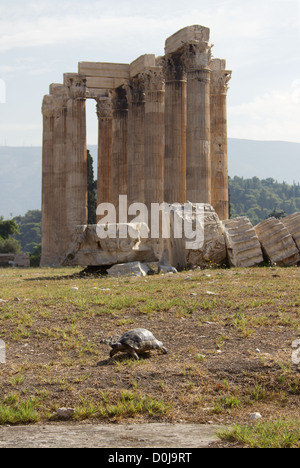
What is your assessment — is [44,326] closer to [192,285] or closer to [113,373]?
[113,373]

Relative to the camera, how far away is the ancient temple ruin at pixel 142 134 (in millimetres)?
30812

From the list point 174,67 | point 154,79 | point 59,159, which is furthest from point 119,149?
point 174,67

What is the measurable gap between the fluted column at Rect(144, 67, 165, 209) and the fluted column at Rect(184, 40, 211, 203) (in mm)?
4393

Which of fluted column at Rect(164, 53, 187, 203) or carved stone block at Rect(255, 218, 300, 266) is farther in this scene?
fluted column at Rect(164, 53, 187, 203)

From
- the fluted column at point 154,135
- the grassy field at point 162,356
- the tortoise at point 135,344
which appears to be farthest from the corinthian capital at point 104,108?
the tortoise at point 135,344

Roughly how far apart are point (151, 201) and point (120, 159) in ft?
25.5

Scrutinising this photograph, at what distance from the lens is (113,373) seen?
383 inches

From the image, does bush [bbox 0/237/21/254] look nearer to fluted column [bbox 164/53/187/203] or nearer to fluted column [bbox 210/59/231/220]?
fluted column [bbox 210/59/231/220]

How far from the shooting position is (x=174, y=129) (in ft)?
110

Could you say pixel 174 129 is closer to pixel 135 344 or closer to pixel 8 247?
pixel 135 344

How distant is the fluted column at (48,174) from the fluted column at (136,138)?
7.70m

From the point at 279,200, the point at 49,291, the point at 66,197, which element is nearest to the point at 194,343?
the point at 49,291

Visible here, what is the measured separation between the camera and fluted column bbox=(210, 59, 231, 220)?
35750 mm

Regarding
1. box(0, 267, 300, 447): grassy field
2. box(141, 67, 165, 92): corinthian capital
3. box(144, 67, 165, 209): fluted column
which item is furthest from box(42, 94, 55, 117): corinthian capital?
box(0, 267, 300, 447): grassy field
